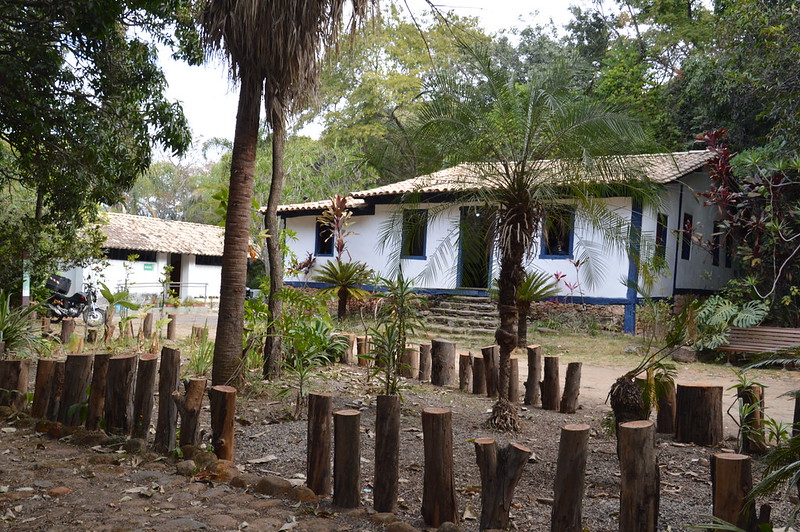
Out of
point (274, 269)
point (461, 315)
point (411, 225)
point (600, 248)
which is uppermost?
point (600, 248)

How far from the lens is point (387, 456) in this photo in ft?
11.7

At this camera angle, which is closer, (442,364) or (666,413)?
(666,413)

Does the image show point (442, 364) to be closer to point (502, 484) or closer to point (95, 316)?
point (502, 484)

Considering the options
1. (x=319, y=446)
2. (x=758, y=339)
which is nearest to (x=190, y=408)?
(x=319, y=446)

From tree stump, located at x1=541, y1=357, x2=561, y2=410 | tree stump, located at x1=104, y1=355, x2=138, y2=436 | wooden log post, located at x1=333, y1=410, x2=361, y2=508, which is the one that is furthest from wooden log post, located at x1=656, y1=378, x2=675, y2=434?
tree stump, located at x1=104, y1=355, x2=138, y2=436

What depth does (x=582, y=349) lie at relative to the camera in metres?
12.9

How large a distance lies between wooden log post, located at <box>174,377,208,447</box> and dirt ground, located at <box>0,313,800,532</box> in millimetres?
177

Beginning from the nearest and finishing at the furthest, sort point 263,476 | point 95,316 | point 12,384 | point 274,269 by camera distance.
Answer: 1. point 263,476
2. point 12,384
3. point 274,269
4. point 95,316

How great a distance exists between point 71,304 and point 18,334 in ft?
27.8

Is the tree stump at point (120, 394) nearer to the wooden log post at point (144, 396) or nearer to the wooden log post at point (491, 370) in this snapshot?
the wooden log post at point (144, 396)

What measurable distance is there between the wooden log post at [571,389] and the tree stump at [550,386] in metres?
0.13

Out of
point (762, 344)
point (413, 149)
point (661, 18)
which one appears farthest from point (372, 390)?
point (661, 18)

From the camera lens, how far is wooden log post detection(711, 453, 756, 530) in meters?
2.93

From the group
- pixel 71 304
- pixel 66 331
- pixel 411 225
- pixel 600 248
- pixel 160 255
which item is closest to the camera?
pixel 411 225
